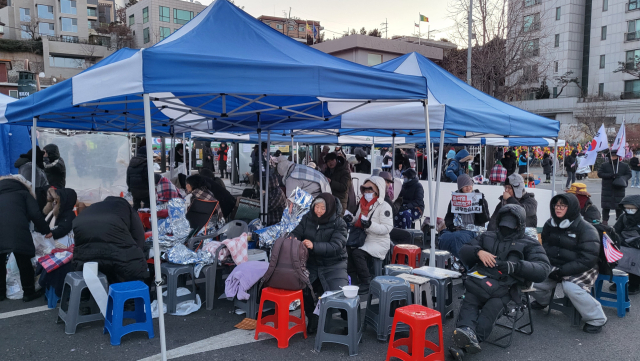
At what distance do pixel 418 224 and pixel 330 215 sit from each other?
4.36 meters

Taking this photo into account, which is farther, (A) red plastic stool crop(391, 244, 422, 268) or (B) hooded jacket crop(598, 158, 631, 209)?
(B) hooded jacket crop(598, 158, 631, 209)

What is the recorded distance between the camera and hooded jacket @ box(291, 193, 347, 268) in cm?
449

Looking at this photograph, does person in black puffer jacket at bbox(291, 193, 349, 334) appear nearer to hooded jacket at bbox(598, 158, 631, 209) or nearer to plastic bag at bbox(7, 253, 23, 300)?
plastic bag at bbox(7, 253, 23, 300)

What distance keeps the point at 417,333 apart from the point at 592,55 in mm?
53122

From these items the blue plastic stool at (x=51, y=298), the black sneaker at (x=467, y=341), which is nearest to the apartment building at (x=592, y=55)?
the black sneaker at (x=467, y=341)

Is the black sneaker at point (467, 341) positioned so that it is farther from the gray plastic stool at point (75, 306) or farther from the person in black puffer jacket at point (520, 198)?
the gray plastic stool at point (75, 306)

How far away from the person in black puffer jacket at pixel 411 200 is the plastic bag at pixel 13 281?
553 centimetres

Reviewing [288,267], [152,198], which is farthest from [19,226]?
[288,267]

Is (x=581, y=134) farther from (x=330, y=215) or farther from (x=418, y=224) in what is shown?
(x=330, y=215)

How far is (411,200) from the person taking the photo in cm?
787

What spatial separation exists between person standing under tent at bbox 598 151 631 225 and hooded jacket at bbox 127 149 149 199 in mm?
9116

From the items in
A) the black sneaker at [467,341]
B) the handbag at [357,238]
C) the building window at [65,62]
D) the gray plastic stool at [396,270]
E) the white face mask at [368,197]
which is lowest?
the black sneaker at [467,341]

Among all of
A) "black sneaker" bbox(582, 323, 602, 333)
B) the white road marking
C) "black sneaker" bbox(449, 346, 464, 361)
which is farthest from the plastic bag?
"black sneaker" bbox(582, 323, 602, 333)

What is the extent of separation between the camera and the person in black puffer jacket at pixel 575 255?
445 centimetres
